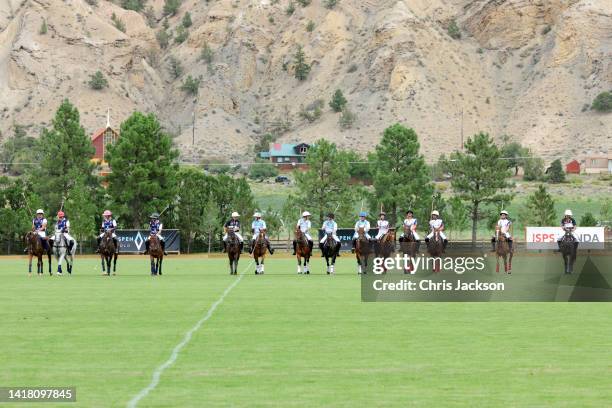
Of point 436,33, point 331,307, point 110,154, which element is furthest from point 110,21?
point 331,307

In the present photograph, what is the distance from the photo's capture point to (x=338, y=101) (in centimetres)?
15812

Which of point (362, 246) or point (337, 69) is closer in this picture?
point (362, 246)

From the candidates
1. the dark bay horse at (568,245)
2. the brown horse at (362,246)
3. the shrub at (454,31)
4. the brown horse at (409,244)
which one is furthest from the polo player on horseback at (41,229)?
the shrub at (454,31)

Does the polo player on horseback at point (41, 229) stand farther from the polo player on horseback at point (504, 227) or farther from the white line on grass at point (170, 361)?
the white line on grass at point (170, 361)

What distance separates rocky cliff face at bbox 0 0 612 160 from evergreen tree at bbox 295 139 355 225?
59065 millimetres

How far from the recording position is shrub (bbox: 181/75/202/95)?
16950 cm

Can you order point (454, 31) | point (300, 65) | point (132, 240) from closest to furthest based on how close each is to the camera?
point (132, 240)
point (300, 65)
point (454, 31)

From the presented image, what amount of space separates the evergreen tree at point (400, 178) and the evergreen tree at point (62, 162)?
20817 mm

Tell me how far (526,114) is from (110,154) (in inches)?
3104

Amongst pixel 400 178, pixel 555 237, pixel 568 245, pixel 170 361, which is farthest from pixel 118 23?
pixel 170 361

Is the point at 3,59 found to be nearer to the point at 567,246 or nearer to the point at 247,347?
the point at 567,246

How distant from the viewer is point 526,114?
158m

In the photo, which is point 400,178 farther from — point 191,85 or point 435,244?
point 191,85

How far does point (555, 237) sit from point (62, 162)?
120ft
